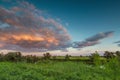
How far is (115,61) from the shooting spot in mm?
22922

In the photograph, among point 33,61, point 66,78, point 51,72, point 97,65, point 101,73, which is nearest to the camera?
point 66,78

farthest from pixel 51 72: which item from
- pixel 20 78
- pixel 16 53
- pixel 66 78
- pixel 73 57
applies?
pixel 73 57

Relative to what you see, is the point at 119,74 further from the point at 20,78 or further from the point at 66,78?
the point at 20,78

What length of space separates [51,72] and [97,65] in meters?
10.4

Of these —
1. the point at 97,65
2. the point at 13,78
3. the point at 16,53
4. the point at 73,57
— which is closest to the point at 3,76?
the point at 13,78

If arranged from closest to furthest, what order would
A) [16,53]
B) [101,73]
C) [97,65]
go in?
[101,73] < [97,65] < [16,53]

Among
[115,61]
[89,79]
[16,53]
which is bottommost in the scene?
[89,79]

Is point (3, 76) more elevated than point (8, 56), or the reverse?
point (8, 56)

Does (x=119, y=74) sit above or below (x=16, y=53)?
below

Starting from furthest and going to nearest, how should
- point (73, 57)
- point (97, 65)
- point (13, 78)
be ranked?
point (73, 57), point (97, 65), point (13, 78)

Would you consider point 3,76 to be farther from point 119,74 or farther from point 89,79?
point 119,74

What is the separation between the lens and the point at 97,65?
113 ft

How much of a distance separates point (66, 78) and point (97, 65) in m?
12.8

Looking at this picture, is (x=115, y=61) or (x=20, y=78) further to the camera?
(x=115, y=61)
